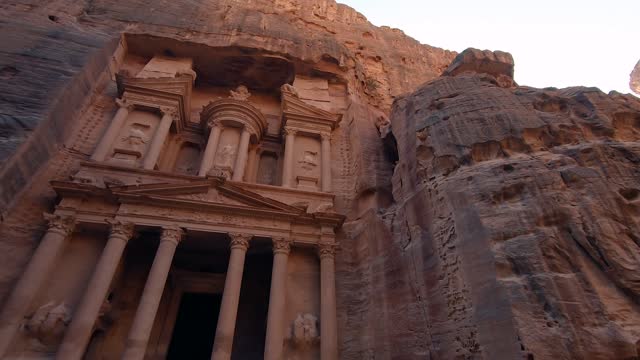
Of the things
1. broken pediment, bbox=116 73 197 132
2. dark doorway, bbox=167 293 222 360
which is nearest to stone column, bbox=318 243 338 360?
dark doorway, bbox=167 293 222 360

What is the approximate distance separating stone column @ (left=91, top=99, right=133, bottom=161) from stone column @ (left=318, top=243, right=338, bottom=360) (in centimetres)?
675

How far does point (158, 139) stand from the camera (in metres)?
11.6

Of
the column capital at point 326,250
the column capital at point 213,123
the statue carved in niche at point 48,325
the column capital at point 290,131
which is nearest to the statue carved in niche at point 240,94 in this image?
the column capital at point 213,123

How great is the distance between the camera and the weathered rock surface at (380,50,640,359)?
189 inches

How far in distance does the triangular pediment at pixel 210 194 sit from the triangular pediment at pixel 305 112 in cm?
435

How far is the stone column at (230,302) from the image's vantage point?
7.59 m

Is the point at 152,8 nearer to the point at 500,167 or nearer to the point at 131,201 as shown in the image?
the point at 131,201

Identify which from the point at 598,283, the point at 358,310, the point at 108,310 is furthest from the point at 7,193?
the point at 598,283

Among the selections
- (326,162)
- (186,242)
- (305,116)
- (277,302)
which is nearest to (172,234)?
(186,242)

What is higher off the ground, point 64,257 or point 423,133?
point 423,133

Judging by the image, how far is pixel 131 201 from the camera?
29.7 ft

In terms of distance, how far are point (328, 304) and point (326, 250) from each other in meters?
1.42

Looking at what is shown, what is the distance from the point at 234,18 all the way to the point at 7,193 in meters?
11.2

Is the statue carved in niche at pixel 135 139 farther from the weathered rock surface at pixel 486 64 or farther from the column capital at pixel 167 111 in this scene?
the weathered rock surface at pixel 486 64
